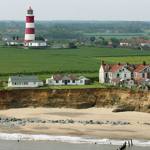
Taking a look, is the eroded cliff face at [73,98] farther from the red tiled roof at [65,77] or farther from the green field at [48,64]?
the green field at [48,64]

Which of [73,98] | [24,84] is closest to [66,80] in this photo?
[24,84]

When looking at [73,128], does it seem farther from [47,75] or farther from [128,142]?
[47,75]

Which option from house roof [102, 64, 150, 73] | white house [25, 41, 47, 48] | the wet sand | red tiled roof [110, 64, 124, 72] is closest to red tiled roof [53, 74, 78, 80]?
house roof [102, 64, 150, 73]

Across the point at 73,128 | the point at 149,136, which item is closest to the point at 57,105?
the point at 73,128

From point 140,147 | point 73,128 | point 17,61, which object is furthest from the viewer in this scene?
point 17,61

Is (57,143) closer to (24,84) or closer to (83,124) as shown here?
(83,124)

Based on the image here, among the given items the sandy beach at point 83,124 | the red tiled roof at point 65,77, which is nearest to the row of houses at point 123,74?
the red tiled roof at point 65,77
